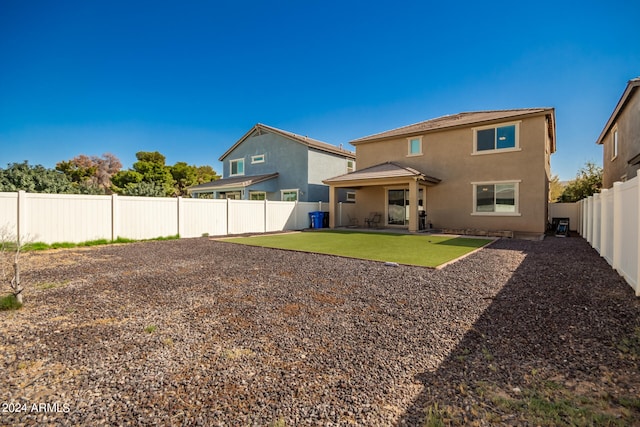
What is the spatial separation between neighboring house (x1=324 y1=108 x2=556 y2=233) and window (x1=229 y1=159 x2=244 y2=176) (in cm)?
1076

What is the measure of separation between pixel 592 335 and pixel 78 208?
14.0 meters

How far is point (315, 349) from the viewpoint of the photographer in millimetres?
2887

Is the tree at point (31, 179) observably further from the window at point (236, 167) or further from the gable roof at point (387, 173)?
the gable roof at point (387, 173)

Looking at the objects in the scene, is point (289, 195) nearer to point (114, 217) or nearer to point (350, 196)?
point (350, 196)

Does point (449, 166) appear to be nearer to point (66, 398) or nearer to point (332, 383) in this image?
point (332, 383)

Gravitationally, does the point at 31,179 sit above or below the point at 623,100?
below

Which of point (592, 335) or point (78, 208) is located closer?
point (592, 335)

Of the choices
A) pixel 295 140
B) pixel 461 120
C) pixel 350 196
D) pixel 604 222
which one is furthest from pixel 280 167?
pixel 604 222

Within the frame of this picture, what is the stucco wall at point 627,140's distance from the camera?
34.9 ft

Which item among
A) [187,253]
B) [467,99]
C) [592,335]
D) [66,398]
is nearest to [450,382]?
[592,335]

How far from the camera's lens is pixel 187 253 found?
29.6 ft

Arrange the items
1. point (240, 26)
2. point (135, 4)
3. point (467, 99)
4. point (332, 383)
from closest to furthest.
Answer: point (332, 383)
point (135, 4)
point (240, 26)
point (467, 99)

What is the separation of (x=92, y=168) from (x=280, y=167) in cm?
2889

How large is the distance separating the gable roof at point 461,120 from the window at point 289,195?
5581 mm
